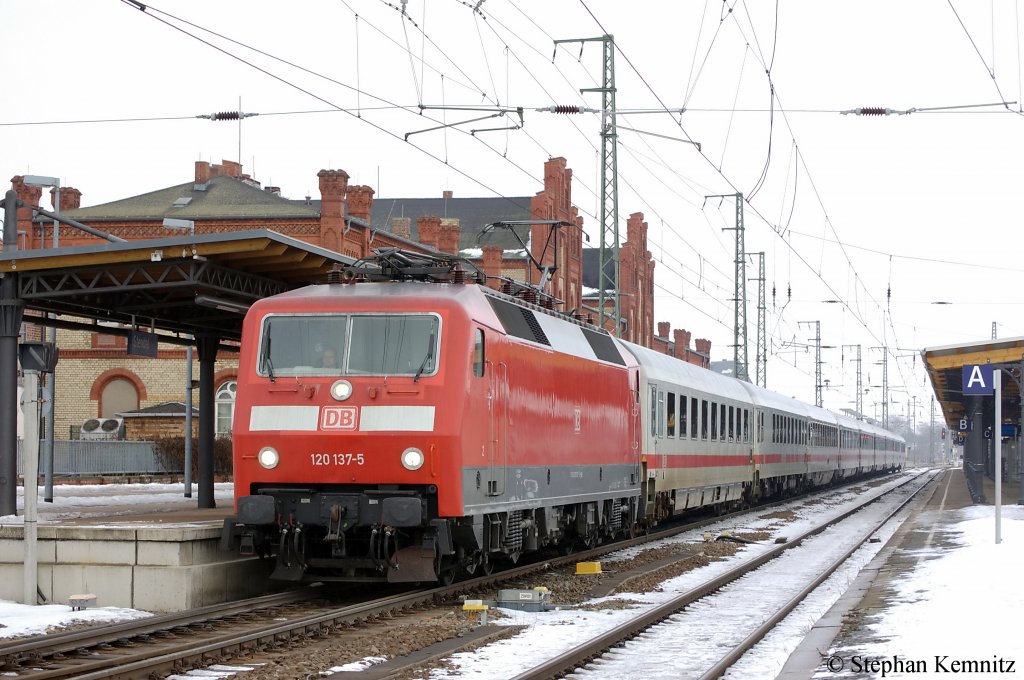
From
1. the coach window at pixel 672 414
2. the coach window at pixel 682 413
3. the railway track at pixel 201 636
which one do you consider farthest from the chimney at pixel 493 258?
the railway track at pixel 201 636

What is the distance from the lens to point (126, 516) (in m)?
18.0

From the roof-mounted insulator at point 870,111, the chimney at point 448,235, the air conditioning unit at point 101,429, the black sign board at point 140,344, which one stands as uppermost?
the chimney at point 448,235

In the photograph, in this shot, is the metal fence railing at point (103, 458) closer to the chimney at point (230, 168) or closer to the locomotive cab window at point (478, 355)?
the chimney at point (230, 168)

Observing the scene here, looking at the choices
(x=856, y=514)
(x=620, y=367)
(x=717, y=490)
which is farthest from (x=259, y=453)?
(x=856, y=514)

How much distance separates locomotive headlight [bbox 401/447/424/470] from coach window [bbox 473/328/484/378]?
43.7 inches

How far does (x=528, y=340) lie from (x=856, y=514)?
2136cm

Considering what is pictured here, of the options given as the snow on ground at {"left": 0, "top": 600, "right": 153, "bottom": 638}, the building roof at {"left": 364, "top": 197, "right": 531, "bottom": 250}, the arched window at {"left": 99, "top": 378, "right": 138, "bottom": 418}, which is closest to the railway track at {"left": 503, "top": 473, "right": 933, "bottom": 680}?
the snow on ground at {"left": 0, "top": 600, "right": 153, "bottom": 638}

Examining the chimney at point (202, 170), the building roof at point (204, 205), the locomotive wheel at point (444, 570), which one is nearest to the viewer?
the locomotive wheel at point (444, 570)

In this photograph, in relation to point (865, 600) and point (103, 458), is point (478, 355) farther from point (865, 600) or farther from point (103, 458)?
point (103, 458)

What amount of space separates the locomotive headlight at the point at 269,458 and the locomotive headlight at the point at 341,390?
862 millimetres

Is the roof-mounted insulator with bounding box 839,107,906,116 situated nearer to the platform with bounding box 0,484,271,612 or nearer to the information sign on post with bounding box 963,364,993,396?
the information sign on post with bounding box 963,364,993,396

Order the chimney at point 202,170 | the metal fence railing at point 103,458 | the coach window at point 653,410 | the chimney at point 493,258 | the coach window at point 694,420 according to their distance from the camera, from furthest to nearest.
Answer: the chimney at point 202,170, the chimney at point 493,258, the metal fence railing at point 103,458, the coach window at point 694,420, the coach window at point 653,410

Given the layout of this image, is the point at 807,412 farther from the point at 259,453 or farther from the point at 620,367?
the point at 259,453

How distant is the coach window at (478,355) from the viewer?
1364 centimetres
